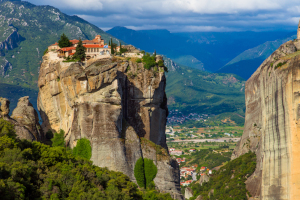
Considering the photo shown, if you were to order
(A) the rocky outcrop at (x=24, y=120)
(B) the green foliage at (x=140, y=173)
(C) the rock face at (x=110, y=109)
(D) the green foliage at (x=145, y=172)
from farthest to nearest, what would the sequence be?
1. (D) the green foliage at (x=145, y=172)
2. (B) the green foliage at (x=140, y=173)
3. (C) the rock face at (x=110, y=109)
4. (A) the rocky outcrop at (x=24, y=120)

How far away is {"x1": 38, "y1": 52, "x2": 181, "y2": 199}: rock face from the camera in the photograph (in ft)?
192

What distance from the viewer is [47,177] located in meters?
37.5

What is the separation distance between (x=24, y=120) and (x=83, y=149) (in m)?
8.35

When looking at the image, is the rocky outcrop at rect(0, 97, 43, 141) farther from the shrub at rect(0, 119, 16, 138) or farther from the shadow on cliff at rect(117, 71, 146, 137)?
the shadow on cliff at rect(117, 71, 146, 137)

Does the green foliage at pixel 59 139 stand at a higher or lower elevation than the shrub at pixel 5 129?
lower

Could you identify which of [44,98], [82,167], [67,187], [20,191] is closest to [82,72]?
[44,98]

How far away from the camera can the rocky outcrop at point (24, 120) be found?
52531mm

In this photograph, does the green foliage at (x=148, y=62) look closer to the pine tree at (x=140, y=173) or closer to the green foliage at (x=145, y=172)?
the green foliage at (x=145, y=172)

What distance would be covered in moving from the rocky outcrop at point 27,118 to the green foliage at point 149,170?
14.4 metres

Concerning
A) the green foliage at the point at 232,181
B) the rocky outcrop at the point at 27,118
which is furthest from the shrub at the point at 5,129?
the green foliage at the point at 232,181

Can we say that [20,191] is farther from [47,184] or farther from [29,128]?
[29,128]

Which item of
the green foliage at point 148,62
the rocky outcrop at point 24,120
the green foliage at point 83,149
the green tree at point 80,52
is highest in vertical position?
the green tree at point 80,52

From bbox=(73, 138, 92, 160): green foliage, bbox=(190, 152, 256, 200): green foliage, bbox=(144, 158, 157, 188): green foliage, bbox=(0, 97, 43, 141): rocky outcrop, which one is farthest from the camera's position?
bbox=(190, 152, 256, 200): green foliage

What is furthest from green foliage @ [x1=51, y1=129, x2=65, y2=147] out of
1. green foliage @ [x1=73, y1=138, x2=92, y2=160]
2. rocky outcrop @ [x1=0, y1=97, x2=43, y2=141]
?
green foliage @ [x1=73, y1=138, x2=92, y2=160]
